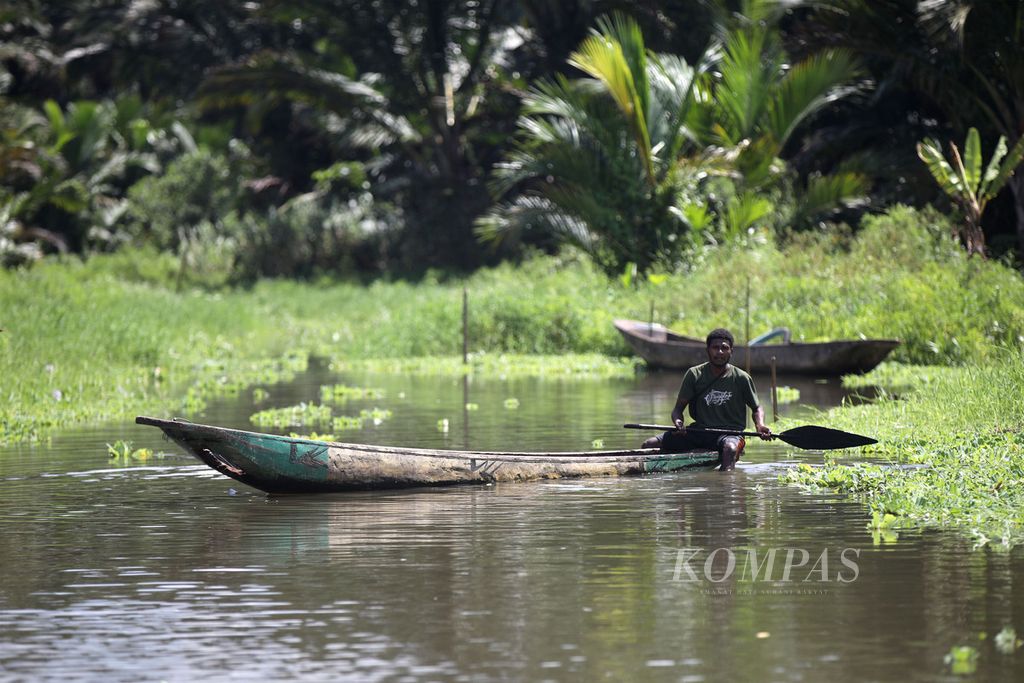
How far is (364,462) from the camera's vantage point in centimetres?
1116

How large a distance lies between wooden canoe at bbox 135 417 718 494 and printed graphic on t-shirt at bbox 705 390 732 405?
41 cm

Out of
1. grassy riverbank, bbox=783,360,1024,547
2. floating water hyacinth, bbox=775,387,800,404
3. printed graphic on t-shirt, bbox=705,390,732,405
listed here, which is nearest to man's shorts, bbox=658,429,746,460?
printed graphic on t-shirt, bbox=705,390,732,405

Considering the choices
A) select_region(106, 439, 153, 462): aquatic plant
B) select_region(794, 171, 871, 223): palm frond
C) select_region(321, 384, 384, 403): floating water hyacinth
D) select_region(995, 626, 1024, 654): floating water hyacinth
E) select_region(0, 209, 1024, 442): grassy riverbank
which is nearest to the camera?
select_region(995, 626, 1024, 654): floating water hyacinth

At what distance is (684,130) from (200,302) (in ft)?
32.3

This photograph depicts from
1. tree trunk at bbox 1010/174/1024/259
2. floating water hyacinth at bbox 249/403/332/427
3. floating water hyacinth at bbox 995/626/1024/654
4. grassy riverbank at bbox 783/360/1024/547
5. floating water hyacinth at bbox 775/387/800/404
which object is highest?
tree trunk at bbox 1010/174/1024/259

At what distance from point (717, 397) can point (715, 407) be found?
8cm

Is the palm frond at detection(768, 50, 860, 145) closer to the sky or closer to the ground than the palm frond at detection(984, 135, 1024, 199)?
closer to the sky

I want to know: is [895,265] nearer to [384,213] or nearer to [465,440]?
[465,440]

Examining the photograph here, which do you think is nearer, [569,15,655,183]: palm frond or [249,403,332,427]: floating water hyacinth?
[249,403,332,427]: floating water hyacinth

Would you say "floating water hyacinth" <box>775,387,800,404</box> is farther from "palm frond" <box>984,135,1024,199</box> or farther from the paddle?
"palm frond" <box>984,135,1024,199</box>

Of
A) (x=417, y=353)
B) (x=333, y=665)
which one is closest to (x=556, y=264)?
(x=417, y=353)

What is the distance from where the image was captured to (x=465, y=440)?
15117mm

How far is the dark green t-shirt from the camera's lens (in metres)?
12.5

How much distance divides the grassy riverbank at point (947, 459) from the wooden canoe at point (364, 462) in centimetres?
128
